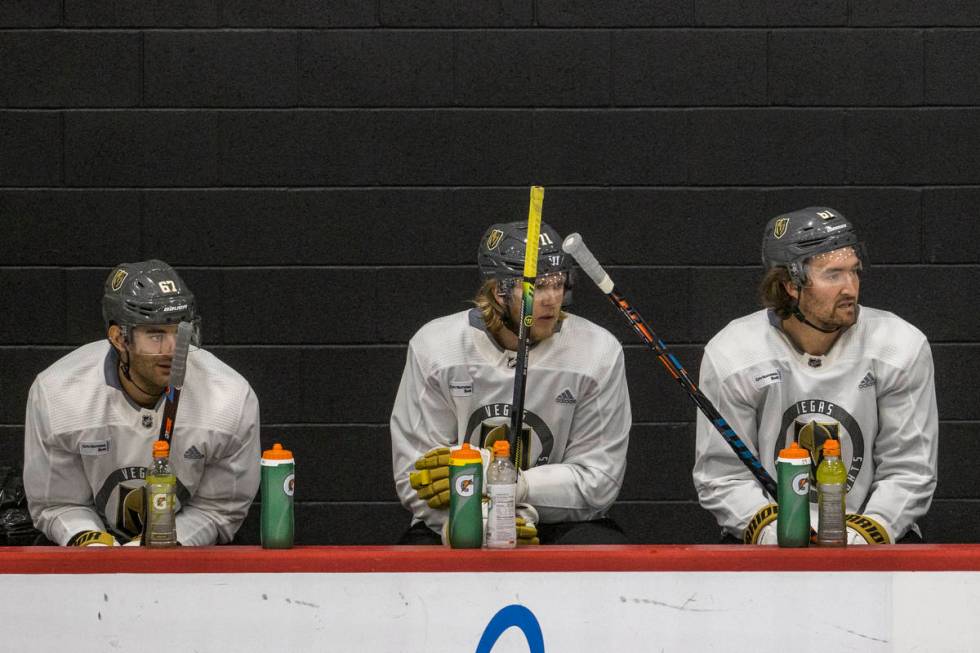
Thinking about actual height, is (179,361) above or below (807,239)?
below

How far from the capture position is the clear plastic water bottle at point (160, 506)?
2.19 metres

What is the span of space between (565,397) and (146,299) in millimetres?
991

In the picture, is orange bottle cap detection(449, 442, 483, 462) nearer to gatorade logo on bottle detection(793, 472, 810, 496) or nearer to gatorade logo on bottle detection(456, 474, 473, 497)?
gatorade logo on bottle detection(456, 474, 473, 497)

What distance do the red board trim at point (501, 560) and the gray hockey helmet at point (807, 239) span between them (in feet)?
3.03

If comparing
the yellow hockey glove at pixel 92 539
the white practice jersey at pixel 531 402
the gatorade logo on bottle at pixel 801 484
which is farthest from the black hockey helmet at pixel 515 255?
the yellow hockey glove at pixel 92 539

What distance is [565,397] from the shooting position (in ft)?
9.93

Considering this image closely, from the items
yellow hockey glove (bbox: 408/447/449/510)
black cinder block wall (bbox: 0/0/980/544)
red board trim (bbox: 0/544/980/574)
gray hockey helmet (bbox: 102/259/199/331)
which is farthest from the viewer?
black cinder block wall (bbox: 0/0/980/544)

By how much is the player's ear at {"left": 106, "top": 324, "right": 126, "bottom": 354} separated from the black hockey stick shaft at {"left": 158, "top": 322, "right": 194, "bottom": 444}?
223mm

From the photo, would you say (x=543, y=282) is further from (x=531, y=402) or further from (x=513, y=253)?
(x=531, y=402)

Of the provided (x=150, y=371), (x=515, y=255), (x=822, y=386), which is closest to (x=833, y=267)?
(x=822, y=386)

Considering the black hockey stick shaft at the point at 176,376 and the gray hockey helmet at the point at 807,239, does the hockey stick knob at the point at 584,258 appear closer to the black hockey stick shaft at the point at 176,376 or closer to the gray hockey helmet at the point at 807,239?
the gray hockey helmet at the point at 807,239

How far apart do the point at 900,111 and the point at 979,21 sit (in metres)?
0.34

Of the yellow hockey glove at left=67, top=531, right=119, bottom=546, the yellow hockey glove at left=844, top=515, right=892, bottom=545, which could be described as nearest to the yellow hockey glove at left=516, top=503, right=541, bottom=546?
the yellow hockey glove at left=844, top=515, right=892, bottom=545

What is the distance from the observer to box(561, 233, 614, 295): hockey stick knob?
7.60 ft
